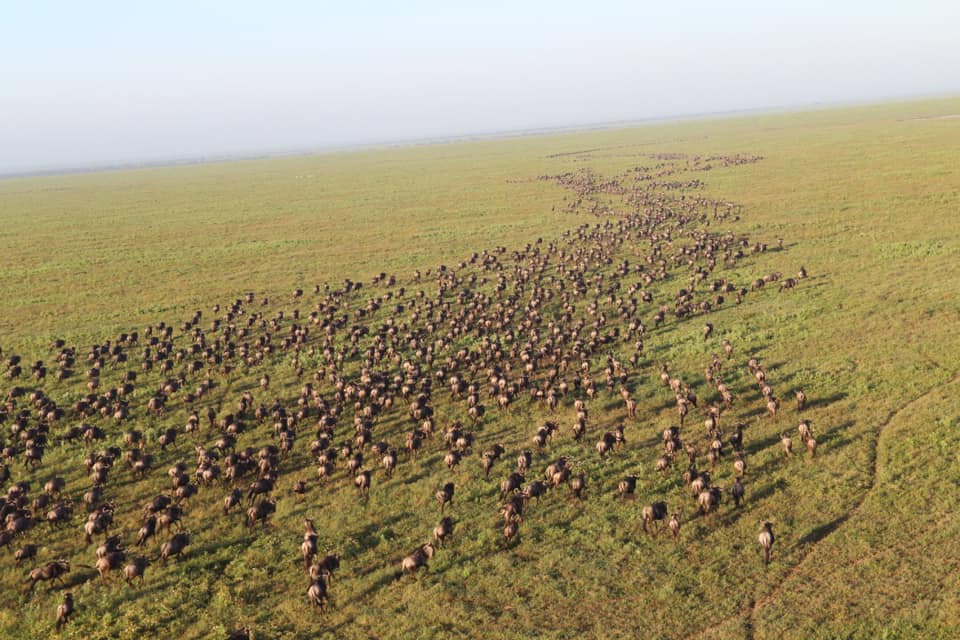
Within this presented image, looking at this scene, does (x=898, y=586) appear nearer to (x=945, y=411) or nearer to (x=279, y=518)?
(x=945, y=411)

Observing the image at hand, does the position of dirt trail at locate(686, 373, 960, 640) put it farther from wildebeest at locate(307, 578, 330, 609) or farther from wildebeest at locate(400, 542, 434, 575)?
wildebeest at locate(307, 578, 330, 609)

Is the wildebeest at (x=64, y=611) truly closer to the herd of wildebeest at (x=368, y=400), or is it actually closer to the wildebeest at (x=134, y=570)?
the herd of wildebeest at (x=368, y=400)

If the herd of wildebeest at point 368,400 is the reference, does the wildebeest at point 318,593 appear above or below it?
below

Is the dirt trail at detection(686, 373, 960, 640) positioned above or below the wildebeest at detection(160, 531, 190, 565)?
below

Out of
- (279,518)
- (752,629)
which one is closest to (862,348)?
(752,629)

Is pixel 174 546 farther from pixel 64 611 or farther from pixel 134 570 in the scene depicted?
pixel 64 611

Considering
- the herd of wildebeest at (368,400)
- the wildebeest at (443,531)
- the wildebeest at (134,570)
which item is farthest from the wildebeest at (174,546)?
the wildebeest at (443,531)

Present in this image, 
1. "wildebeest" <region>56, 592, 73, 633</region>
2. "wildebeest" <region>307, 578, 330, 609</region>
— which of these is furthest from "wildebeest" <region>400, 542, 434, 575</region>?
"wildebeest" <region>56, 592, 73, 633</region>
